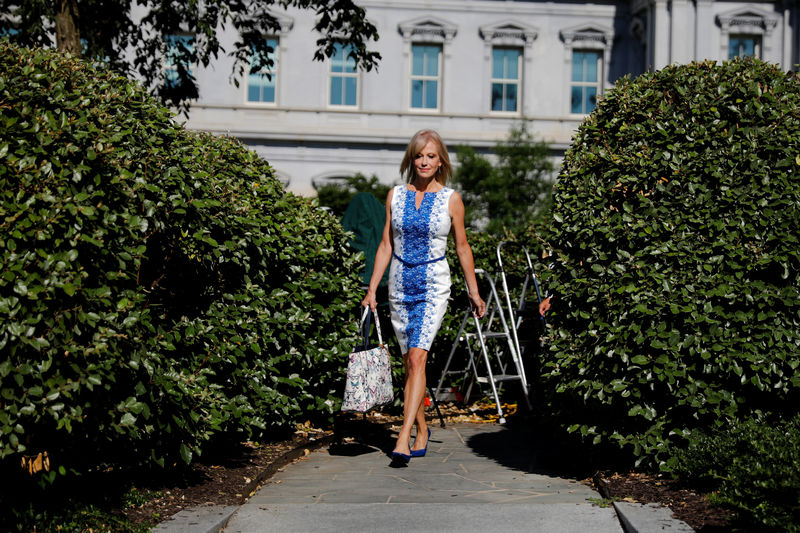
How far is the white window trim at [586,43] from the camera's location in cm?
3008

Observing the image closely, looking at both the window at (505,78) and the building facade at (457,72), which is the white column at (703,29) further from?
the window at (505,78)

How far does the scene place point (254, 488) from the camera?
530 cm

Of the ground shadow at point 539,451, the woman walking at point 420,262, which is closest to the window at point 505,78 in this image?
the ground shadow at point 539,451

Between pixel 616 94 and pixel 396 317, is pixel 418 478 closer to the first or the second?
pixel 396 317

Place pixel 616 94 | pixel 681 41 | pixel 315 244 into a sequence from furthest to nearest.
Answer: pixel 681 41, pixel 315 244, pixel 616 94

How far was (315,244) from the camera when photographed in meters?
6.64

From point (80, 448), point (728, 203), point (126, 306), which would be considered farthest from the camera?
point (728, 203)

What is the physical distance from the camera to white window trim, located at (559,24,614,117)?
1184 inches

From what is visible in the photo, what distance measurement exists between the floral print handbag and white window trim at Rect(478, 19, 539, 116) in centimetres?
2449

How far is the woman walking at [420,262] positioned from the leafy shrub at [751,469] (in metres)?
1.84

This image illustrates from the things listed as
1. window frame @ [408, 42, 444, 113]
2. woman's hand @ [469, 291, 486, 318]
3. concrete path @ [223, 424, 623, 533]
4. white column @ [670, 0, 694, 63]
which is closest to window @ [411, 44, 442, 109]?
window frame @ [408, 42, 444, 113]

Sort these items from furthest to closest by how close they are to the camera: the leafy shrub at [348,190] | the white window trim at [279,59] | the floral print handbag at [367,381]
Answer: the white window trim at [279,59] → the leafy shrub at [348,190] → the floral print handbag at [367,381]

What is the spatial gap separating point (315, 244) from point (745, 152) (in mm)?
3069

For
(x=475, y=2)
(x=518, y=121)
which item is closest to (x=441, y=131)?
(x=518, y=121)
